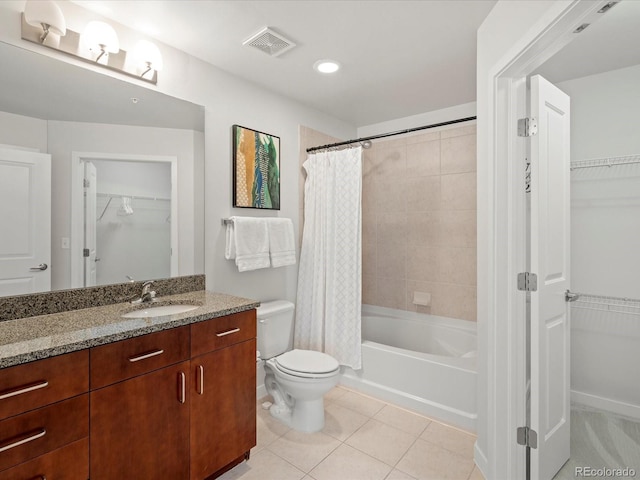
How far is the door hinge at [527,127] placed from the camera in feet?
5.05

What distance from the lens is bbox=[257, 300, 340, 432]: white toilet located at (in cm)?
208

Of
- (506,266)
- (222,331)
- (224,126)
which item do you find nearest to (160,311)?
(222,331)

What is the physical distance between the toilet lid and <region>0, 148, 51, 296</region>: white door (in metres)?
1.37

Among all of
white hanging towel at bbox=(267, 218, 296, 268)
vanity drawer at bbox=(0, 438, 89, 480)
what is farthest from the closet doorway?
vanity drawer at bbox=(0, 438, 89, 480)

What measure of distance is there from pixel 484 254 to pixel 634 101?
175 cm

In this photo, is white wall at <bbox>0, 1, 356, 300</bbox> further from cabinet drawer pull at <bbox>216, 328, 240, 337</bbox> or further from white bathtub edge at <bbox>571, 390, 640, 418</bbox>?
white bathtub edge at <bbox>571, 390, 640, 418</bbox>

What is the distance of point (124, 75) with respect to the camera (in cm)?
183

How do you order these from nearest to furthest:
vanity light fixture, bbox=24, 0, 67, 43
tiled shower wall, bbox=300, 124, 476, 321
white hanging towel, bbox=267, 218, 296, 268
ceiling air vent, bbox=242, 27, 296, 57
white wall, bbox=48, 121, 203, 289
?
vanity light fixture, bbox=24, 0, 67, 43 → white wall, bbox=48, 121, 203, 289 → ceiling air vent, bbox=242, 27, 296, 57 → white hanging towel, bbox=267, 218, 296, 268 → tiled shower wall, bbox=300, 124, 476, 321

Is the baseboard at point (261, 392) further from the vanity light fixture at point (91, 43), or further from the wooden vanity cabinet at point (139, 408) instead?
the vanity light fixture at point (91, 43)

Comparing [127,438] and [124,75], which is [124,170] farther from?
[127,438]

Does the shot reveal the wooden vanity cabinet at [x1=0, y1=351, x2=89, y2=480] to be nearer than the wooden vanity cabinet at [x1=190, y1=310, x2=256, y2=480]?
Yes

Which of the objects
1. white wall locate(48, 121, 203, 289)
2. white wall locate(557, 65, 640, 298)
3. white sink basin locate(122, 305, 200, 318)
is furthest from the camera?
white wall locate(557, 65, 640, 298)

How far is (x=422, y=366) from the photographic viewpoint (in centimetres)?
234

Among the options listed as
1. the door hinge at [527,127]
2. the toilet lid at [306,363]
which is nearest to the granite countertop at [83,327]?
the toilet lid at [306,363]
